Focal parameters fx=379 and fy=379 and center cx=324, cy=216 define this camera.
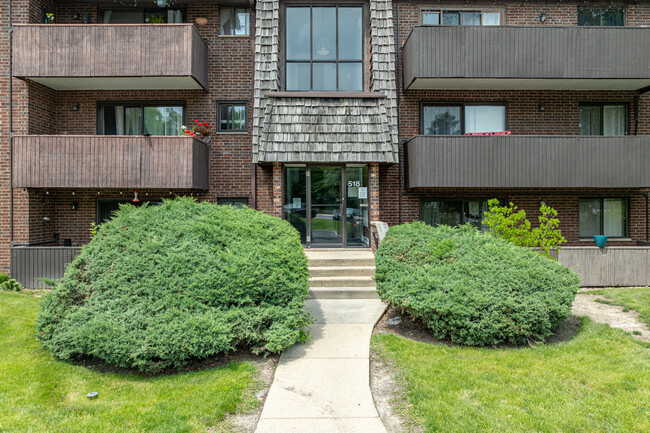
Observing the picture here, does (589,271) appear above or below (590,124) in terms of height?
below

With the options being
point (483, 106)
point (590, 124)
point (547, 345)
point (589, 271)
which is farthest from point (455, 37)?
point (547, 345)

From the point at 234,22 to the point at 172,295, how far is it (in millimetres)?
9849

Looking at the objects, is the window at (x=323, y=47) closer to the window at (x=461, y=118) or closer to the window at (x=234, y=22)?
the window at (x=234, y=22)

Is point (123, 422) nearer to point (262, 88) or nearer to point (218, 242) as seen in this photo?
point (218, 242)

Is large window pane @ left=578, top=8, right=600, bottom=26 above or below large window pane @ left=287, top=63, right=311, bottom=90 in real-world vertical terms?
above

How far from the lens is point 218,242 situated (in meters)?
5.52

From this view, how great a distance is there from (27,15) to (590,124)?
16737 mm

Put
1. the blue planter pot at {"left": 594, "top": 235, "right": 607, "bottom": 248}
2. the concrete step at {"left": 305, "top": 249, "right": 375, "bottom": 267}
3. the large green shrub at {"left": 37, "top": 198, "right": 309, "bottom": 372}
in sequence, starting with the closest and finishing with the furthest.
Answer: the large green shrub at {"left": 37, "top": 198, "right": 309, "bottom": 372} < the concrete step at {"left": 305, "top": 249, "right": 375, "bottom": 267} < the blue planter pot at {"left": 594, "top": 235, "right": 607, "bottom": 248}

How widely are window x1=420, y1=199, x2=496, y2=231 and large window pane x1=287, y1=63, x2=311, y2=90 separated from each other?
16.6 ft

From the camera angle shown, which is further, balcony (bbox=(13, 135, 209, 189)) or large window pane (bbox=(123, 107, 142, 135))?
large window pane (bbox=(123, 107, 142, 135))

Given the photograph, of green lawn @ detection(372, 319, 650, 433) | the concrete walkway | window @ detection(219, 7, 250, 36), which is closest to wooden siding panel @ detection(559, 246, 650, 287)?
green lawn @ detection(372, 319, 650, 433)

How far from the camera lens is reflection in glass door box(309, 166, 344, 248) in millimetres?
10398

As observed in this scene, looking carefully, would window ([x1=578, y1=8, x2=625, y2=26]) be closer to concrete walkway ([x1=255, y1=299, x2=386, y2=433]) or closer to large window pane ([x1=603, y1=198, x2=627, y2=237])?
large window pane ([x1=603, y1=198, x2=627, y2=237])

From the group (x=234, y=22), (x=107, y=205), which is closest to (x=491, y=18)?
(x=234, y=22)
